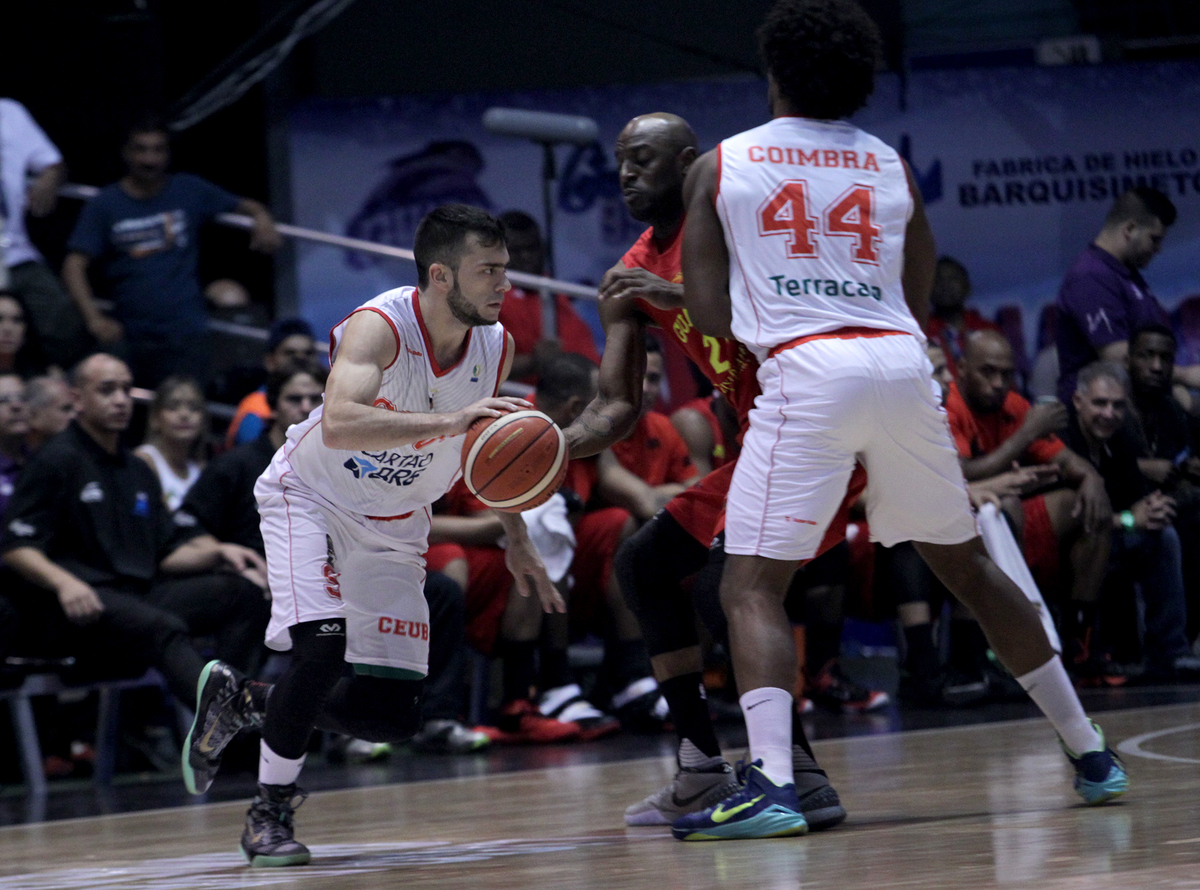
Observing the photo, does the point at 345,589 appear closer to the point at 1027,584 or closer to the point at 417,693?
the point at 417,693

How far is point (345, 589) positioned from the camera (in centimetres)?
423

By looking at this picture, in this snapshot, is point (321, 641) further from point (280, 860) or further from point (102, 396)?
point (102, 396)

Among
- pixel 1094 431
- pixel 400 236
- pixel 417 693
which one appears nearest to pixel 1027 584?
pixel 1094 431

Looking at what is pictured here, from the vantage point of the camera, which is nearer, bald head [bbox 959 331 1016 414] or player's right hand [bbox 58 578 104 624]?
player's right hand [bbox 58 578 104 624]

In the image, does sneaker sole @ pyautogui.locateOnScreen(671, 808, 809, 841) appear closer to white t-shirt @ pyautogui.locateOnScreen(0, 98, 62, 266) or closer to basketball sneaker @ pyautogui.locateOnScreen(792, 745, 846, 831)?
basketball sneaker @ pyautogui.locateOnScreen(792, 745, 846, 831)

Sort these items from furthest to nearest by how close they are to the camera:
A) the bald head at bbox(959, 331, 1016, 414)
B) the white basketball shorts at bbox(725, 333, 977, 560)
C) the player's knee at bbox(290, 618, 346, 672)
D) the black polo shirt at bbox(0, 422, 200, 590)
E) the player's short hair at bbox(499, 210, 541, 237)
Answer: the player's short hair at bbox(499, 210, 541, 237), the bald head at bbox(959, 331, 1016, 414), the black polo shirt at bbox(0, 422, 200, 590), the player's knee at bbox(290, 618, 346, 672), the white basketball shorts at bbox(725, 333, 977, 560)

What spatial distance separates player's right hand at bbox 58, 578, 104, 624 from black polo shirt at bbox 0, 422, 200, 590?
228 millimetres

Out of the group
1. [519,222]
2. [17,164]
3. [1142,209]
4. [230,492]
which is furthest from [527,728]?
[17,164]

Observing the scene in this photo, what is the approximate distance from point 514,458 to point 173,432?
→ 4.16 meters

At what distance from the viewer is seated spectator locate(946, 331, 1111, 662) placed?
7.59 m

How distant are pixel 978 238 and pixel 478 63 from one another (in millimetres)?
3403

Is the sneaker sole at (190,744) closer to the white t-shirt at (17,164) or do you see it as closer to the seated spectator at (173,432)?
the seated spectator at (173,432)

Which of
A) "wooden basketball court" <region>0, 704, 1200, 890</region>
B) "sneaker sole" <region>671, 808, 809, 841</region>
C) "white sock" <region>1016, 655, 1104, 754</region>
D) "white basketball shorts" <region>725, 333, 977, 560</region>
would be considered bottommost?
"wooden basketball court" <region>0, 704, 1200, 890</region>

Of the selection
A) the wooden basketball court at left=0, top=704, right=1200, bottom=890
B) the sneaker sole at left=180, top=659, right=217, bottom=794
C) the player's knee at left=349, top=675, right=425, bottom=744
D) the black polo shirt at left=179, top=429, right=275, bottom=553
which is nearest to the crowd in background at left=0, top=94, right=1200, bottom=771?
the black polo shirt at left=179, top=429, right=275, bottom=553
